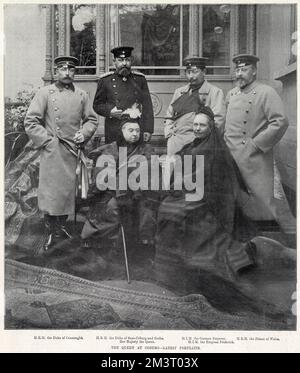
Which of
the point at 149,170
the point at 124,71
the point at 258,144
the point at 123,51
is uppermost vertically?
the point at 123,51

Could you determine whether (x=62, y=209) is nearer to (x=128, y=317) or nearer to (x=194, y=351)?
(x=128, y=317)

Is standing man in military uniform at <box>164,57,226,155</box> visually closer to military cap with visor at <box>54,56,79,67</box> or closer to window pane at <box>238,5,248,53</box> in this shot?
window pane at <box>238,5,248,53</box>

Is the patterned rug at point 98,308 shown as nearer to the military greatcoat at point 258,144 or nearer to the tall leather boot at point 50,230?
the tall leather boot at point 50,230

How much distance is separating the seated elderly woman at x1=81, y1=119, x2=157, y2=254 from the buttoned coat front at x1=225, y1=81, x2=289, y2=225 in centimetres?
75

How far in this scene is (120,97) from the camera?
188 inches

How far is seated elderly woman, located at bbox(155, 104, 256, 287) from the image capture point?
468 centimetres

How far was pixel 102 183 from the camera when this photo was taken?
4773 millimetres

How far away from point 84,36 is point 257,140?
1712 millimetres

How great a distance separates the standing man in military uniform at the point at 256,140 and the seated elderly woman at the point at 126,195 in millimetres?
755

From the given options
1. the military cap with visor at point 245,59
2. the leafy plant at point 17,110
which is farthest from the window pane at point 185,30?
the leafy plant at point 17,110

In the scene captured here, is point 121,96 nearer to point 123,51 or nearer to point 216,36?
point 123,51

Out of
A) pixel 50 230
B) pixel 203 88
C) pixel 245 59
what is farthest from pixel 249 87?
pixel 50 230

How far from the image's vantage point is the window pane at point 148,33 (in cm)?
473
